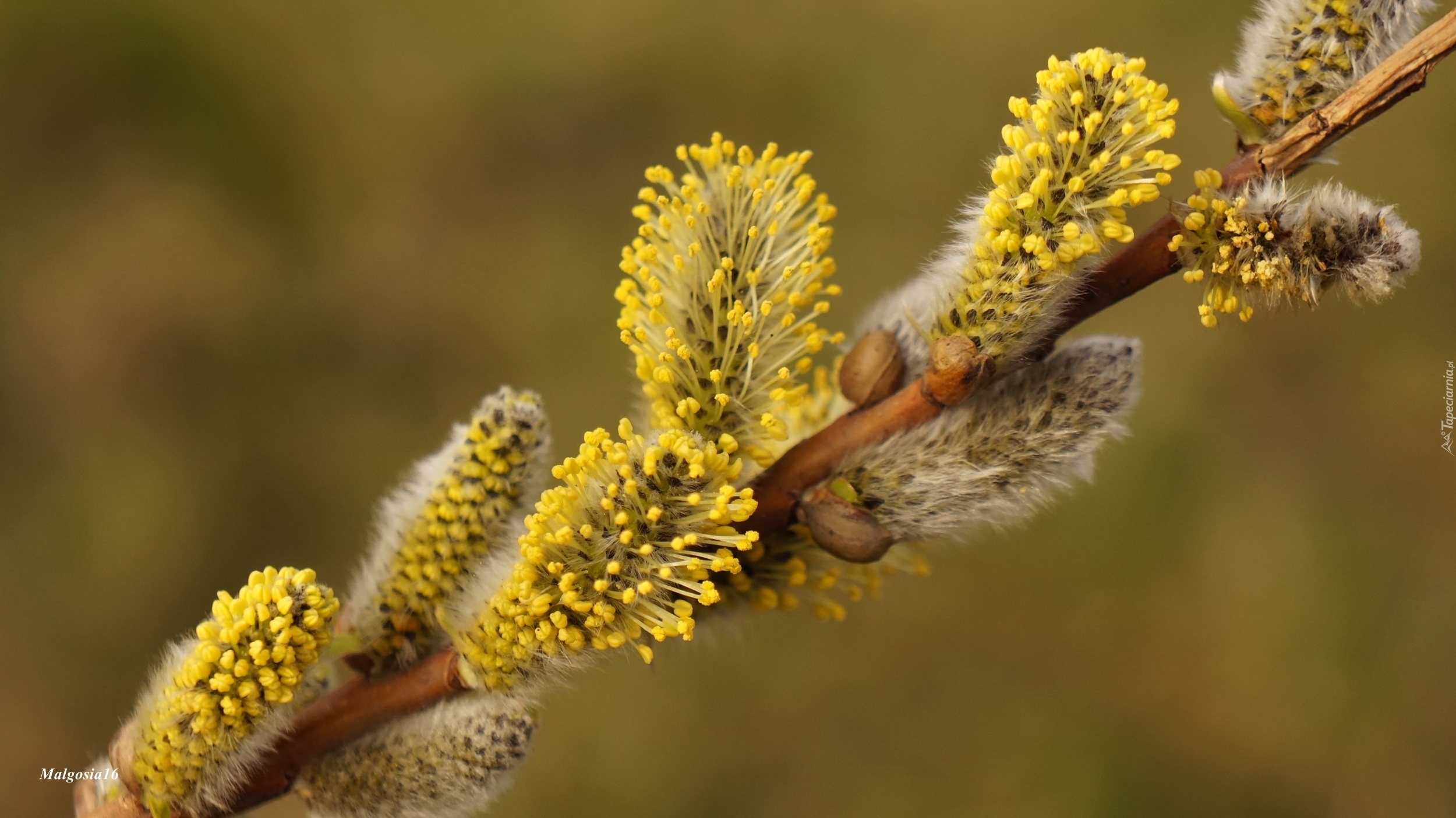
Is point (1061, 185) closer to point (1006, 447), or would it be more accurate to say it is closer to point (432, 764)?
point (1006, 447)

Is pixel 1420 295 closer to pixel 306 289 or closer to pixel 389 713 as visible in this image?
A: pixel 389 713

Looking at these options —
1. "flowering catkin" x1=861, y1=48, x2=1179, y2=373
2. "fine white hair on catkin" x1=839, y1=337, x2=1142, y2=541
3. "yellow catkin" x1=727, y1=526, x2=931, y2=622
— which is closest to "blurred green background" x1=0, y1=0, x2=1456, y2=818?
"yellow catkin" x1=727, y1=526, x2=931, y2=622

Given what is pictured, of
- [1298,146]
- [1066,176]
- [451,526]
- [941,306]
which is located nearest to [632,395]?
[451,526]

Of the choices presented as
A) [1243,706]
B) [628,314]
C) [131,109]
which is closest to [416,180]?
[131,109]

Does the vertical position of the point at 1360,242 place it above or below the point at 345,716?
above

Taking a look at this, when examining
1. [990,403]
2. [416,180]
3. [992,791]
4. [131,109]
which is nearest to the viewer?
[990,403]

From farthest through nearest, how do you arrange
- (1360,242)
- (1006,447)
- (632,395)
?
(632,395) < (1006,447) < (1360,242)

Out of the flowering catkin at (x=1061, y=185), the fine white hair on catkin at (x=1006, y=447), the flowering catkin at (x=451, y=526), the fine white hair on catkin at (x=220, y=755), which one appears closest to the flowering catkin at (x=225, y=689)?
the fine white hair on catkin at (x=220, y=755)
